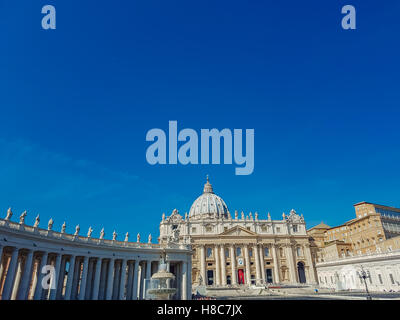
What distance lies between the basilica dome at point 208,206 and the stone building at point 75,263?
8160 cm

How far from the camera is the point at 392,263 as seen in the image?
56.1 m

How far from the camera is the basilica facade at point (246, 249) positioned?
312ft

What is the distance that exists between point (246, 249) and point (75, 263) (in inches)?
2620

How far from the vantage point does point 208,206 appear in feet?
440

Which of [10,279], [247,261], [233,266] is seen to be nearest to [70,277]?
[10,279]

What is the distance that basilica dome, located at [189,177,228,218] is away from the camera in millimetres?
131625

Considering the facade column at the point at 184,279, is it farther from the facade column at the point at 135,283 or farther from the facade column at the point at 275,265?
the facade column at the point at 275,265

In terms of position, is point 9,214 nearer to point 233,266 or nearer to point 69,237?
point 69,237

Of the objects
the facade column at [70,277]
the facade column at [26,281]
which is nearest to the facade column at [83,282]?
the facade column at [70,277]

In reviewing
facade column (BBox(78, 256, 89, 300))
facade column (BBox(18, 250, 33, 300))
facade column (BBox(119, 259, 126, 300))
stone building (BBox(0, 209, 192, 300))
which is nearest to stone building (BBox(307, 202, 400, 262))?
stone building (BBox(0, 209, 192, 300))
